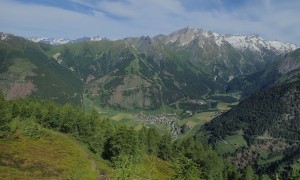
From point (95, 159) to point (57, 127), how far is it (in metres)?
47.6

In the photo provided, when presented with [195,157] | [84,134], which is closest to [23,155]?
[84,134]

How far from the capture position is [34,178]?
101m

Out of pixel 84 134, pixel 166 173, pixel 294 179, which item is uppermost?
pixel 294 179

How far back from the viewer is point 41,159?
121750 millimetres

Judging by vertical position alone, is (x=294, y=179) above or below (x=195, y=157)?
above

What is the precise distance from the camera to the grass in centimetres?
10512

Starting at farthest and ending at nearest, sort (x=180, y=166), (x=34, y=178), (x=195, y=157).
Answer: (x=195, y=157)
(x=34, y=178)
(x=180, y=166)

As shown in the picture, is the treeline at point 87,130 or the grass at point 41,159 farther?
the treeline at point 87,130

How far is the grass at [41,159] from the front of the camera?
10512 centimetres

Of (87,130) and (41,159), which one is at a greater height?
(87,130)

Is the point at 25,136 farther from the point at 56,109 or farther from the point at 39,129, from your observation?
the point at 56,109

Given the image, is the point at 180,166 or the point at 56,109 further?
the point at 56,109

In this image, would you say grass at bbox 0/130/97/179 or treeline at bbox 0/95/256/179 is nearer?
grass at bbox 0/130/97/179

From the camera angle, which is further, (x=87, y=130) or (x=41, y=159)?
(x=87, y=130)
